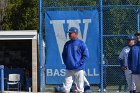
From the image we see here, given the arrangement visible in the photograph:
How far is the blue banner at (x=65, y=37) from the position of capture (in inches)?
664

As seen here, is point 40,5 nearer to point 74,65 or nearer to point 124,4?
point 124,4

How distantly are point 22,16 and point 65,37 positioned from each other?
10.9m

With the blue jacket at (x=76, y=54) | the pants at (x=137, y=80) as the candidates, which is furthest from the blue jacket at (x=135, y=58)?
the blue jacket at (x=76, y=54)

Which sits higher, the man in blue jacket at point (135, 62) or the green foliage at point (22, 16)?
the green foliage at point (22, 16)

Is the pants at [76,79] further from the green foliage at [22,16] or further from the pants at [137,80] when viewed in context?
the green foliage at [22,16]

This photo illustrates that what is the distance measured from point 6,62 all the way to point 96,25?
5.67m

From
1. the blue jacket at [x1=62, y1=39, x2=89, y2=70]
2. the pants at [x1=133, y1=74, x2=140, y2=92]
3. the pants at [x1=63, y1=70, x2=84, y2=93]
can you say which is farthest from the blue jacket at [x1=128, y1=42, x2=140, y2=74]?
the pants at [x1=63, y1=70, x2=84, y2=93]

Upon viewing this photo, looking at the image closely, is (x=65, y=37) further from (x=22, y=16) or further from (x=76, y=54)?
(x=22, y=16)

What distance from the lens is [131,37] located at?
13586 mm

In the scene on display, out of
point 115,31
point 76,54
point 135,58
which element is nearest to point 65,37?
point 115,31

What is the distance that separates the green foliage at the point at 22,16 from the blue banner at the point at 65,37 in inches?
407

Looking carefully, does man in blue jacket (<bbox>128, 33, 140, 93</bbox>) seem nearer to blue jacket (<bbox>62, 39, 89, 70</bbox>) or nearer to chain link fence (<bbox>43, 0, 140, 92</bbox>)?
blue jacket (<bbox>62, 39, 89, 70</bbox>)

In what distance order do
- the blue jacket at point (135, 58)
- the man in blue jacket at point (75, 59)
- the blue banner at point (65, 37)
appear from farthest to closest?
1. the blue banner at point (65, 37)
2. the blue jacket at point (135, 58)
3. the man in blue jacket at point (75, 59)

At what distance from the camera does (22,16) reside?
90.3 feet
